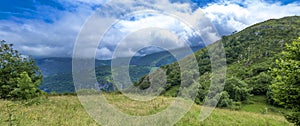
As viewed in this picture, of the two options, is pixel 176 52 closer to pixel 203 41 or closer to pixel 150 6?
pixel 203 41

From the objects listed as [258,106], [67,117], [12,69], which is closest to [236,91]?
[258,106]

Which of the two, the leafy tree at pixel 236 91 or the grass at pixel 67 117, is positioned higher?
the grass at pixel 67 117

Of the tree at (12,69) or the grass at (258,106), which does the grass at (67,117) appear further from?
the grass at (258,106)

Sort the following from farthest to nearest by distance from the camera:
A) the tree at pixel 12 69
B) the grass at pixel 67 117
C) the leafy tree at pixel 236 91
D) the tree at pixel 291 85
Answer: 1. the leafy tree at pixel 236 91
2. the tree at pixel 12 69
3. the tree at pixel 291 85
4. the grass at pixel 67 117

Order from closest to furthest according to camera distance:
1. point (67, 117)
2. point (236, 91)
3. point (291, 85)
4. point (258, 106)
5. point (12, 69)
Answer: point (67, 117)
point (291, 85)
point (12, 69)
point (258, 106)
point (236, 91)

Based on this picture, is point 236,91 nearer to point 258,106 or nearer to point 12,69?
point 258,106

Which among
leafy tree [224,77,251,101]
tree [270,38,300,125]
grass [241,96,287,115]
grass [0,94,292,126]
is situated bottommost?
grass [241,96,287,115]

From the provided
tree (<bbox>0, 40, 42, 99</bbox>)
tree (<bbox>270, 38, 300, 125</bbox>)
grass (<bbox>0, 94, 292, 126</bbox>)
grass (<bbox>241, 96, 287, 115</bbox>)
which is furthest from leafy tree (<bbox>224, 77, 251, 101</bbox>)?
tree (<bbox>270, 38, 300, 125</bbox>)

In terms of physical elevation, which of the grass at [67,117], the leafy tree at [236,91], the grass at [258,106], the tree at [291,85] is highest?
the tree at [291,85]

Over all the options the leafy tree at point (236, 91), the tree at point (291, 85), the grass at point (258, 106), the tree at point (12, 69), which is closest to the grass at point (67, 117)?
the tree at point (291, 85)

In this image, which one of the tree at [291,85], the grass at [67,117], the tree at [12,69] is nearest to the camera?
the grass at [67,117]

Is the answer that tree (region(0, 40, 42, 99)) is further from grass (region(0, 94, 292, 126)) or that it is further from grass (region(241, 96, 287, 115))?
grass (region(241, 96, 287, 115))

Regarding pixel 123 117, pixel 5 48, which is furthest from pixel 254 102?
pixel 123 117

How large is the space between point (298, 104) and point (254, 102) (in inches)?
3730
